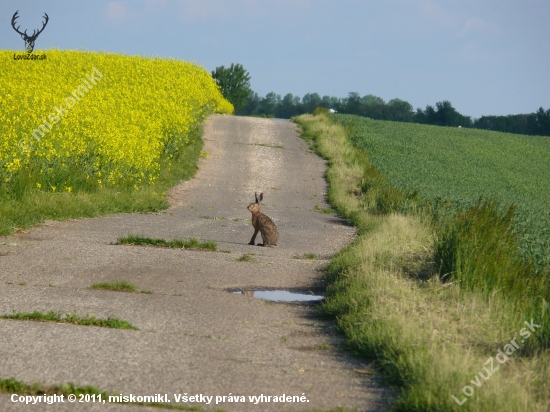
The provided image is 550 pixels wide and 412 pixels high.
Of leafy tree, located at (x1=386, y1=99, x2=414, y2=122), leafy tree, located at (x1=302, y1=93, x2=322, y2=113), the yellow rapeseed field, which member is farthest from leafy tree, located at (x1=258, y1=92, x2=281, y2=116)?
the yellow rapeseed field

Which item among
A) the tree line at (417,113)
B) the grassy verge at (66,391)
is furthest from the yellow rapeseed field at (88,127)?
the tree line at (417,113)

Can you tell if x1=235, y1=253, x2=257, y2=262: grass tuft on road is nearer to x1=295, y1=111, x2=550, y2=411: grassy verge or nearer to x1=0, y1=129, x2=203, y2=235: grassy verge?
x1=295, y1=111, x2=550, y2=411: grassy verge

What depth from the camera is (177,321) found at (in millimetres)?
6918

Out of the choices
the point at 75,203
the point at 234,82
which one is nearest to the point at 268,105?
the point at 234,82

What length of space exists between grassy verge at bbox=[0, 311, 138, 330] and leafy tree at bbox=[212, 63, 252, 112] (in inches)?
2596

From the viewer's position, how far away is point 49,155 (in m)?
15.0

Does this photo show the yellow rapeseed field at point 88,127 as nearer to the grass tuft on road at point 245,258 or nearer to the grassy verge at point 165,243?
the grassy verge at point 165,243

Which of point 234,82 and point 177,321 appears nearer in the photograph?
point 177,321

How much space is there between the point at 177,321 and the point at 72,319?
885mm

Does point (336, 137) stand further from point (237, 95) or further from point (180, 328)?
point (237, 95)

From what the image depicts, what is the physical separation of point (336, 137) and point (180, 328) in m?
24.3

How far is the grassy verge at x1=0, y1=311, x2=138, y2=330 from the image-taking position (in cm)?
654

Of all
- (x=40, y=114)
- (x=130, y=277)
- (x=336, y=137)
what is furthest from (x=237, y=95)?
(x=130, y=277)

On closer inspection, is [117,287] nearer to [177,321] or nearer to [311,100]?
[177,321]
